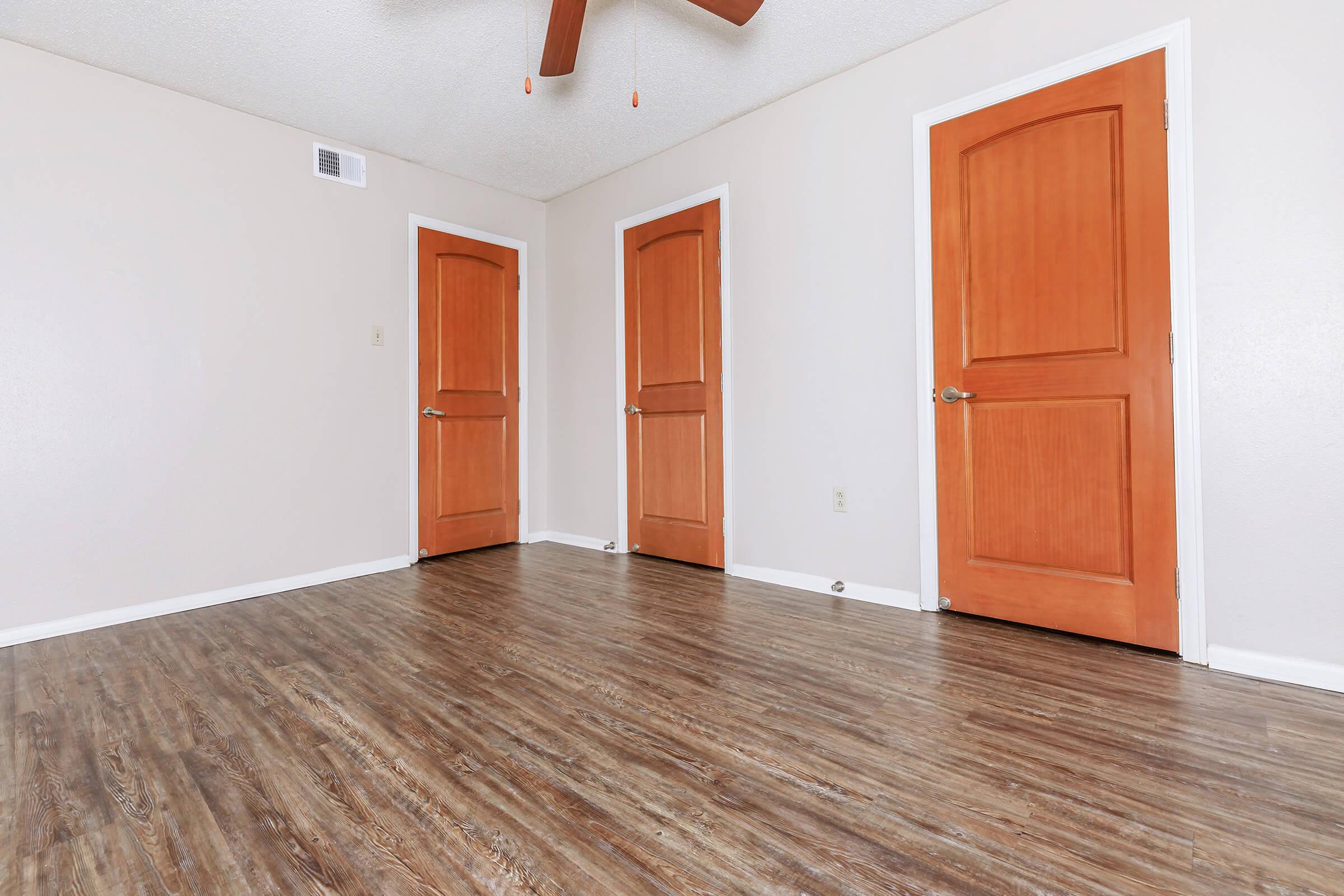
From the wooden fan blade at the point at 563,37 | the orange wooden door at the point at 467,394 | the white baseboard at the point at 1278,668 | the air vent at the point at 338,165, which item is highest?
the air vent at the point at 338,165

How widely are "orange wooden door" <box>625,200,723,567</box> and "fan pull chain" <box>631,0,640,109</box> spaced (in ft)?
2.62

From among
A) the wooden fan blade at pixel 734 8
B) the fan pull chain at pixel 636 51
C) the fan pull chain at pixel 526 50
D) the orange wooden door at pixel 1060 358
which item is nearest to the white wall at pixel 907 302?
the orange wooden door at pixel 1060 358

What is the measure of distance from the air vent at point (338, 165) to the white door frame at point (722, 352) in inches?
62.7

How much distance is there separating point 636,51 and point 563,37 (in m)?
0.61

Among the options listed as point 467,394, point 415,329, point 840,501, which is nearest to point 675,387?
point 840,501

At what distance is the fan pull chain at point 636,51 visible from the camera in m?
2.54

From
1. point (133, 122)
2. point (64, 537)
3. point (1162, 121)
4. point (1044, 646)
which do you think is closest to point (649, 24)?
point (1162, 121)

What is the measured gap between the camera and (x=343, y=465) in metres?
3.63

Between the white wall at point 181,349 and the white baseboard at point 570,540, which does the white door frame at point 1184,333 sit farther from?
the white wall at point 181,349

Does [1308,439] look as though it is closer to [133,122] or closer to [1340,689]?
[1340,689]

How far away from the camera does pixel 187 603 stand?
3039 millimetres

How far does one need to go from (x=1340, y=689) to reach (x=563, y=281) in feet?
14.5

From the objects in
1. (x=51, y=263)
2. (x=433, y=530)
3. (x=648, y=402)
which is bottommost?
(x=433, y=530)

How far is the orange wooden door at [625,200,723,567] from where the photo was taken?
3635 millimetres
